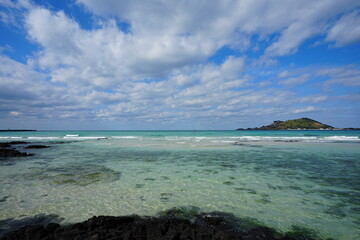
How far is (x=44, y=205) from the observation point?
21.8 feet

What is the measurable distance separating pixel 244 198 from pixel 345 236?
10.1 feet

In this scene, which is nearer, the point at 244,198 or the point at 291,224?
the point at 291,224

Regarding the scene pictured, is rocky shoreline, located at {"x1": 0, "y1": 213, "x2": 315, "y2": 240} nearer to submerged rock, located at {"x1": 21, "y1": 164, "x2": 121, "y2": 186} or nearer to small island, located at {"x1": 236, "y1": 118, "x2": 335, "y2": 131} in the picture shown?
submerged rock, located at {"x1": 21, "y1": 164, "x2": 121, "y2": 186}

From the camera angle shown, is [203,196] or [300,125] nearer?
[203,196]

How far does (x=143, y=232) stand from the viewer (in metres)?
4.49

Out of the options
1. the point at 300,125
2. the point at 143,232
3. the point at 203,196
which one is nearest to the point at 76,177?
the point at 203,196

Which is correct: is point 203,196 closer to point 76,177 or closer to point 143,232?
point 143,232

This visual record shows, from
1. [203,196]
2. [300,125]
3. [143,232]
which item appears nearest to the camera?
[143,232]

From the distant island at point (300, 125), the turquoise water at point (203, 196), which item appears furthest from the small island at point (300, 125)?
the turquoise water at point (203, 196)

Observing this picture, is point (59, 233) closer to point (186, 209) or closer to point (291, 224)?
point (186, 209)

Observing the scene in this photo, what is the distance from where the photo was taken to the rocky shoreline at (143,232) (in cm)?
428

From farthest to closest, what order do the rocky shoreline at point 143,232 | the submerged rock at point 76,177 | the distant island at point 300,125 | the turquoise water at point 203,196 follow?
the distant island at point 300,125 → the submerged rock at point 76,177 → the turquoise water at point 203,196 → the rocky shoreline at point 143,232

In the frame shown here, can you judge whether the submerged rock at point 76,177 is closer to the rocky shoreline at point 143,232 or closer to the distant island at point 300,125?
the rocky shoreline at point 143,232

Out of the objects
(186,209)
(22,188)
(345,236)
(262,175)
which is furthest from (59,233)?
(262,175)
